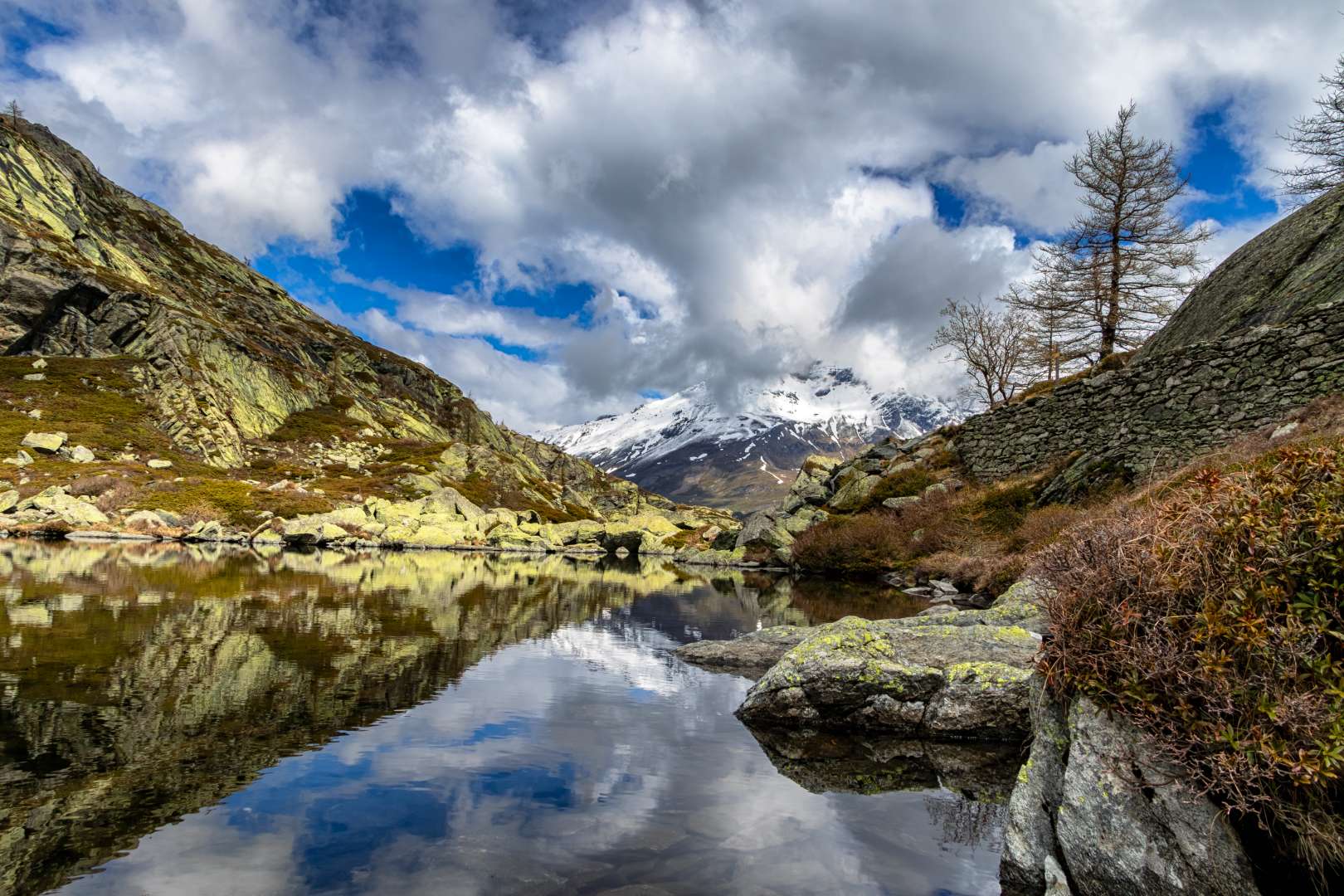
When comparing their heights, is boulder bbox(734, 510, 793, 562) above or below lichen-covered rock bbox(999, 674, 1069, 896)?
above

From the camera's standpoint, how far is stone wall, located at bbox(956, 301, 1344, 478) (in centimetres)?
2612

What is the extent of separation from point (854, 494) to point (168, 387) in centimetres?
10518

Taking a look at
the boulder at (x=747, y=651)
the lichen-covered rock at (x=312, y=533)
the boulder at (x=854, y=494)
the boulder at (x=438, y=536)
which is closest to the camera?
the boulder at (x=747, y=651)

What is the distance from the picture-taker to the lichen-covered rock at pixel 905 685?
1125cm

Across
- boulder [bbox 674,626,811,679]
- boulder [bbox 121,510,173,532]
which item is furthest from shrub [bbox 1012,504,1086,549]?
boulder [bbox 121,510,173,532]

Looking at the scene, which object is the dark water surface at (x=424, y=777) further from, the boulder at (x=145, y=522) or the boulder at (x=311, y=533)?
the boulder at (x=145, y=522)

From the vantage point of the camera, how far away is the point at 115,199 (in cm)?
15762

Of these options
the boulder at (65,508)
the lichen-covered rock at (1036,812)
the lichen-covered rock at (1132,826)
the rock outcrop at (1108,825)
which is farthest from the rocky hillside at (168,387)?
the lichen-covered rock at (1132,826)

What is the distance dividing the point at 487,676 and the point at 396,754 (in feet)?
18.9

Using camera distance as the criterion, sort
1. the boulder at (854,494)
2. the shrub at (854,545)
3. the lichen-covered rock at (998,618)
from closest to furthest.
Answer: the lichen-covered rock at (998,618) < the shrub at (854,545) < the boulder at (854,494)

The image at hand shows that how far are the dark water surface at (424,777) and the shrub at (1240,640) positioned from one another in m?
2.65

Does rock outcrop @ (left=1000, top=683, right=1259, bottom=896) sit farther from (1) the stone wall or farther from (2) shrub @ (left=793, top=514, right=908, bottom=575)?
(2) shrub @ (left=793, top=514, right=908, bottom=575)

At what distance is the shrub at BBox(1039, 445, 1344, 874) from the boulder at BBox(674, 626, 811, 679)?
37.7 feet

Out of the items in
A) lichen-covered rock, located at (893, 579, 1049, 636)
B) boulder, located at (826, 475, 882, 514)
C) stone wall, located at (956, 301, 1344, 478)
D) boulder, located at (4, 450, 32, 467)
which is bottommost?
lichen-covered rock, located at (893, 579, 1049, 636)
